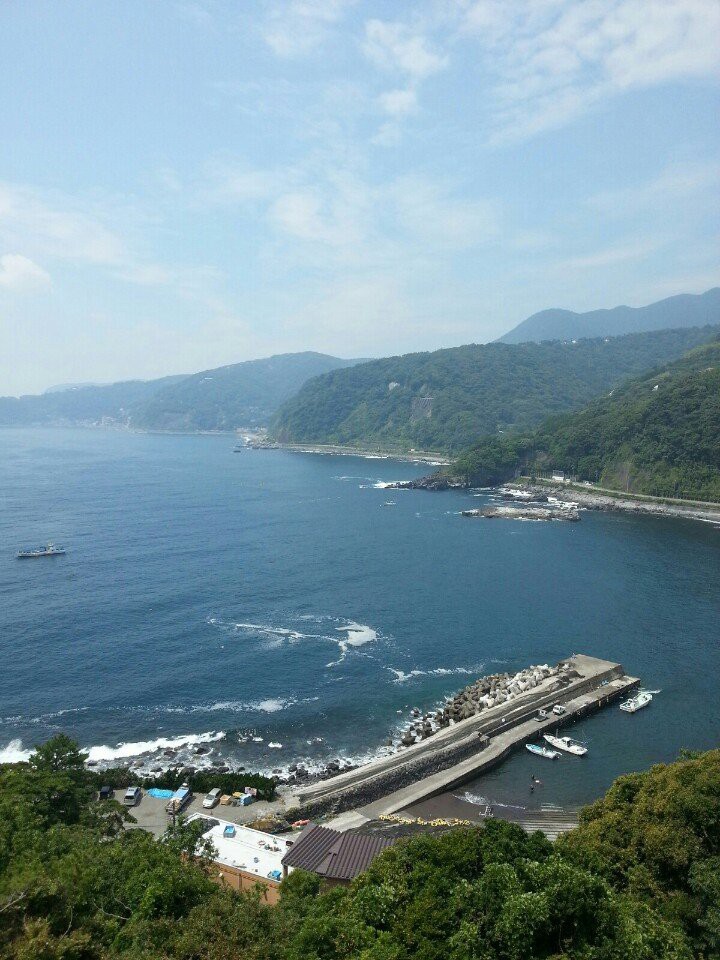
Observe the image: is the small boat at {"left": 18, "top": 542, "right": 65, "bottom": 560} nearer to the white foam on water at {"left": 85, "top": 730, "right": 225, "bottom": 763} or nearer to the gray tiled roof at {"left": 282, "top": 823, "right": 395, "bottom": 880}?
the white foam on water at {"left": 85, "top": 730, "right": 225, "bottom": 763}

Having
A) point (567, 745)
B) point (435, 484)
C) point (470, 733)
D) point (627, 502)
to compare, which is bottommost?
point (567, 745)

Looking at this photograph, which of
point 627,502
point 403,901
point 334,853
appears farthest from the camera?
point 627,502

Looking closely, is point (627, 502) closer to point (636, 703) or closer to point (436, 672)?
point (636, 703)

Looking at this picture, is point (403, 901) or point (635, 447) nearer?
point (403, 901)

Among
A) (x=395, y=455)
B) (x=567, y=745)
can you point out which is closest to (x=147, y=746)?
(x=567, y=745)

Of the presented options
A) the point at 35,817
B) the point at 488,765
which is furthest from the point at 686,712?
the point at 35,817

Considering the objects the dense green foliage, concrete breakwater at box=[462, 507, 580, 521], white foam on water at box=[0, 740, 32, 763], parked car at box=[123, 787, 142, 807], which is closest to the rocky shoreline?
concrete breakwater at box=[462, 507, 580, 521]

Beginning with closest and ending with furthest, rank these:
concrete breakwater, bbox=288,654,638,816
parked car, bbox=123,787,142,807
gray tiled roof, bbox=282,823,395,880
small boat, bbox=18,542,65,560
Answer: gray tiled roof, bbox=282,823,395,880, parked car, bbox=123,787,142,807, concrete breakwater, bbox=288,654,638,816, small boat, bbox=18,542,65,560
